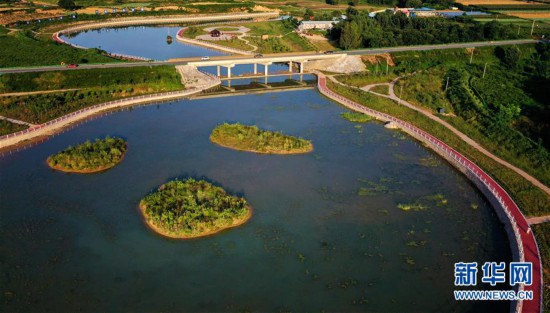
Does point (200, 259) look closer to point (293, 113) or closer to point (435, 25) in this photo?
point (293, 113)

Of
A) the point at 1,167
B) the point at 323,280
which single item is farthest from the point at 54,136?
the point at 323,280

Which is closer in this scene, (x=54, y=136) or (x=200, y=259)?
(x=200, y=259)

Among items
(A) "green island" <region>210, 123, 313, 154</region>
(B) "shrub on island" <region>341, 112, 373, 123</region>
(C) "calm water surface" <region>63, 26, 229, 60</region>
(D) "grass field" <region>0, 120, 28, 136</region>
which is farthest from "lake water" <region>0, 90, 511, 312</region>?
(C) "calm water surface" <region>63, 26, 229, 60</region>

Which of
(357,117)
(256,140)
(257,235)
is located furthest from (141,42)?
(257,235)

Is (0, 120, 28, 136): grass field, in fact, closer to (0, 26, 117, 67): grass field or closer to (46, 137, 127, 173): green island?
(46, 137, 127, 173): green island

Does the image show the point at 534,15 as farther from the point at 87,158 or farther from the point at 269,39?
the point at 87,158

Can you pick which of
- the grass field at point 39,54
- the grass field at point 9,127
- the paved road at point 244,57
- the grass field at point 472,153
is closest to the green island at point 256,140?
the grass field at point 472,153
